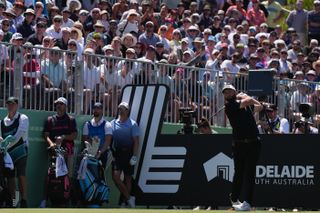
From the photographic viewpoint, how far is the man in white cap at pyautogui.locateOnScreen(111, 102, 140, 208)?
24.5m

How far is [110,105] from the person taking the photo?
25.2 m

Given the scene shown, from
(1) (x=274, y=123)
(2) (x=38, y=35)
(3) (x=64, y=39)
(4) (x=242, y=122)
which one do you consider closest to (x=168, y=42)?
(3) (x=64, y=39)

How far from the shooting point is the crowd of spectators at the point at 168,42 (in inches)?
977

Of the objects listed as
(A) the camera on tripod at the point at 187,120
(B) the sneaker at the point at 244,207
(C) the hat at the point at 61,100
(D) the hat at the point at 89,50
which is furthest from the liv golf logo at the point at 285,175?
(D) the hat at the point at 89,50

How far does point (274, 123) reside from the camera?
26.5 meters

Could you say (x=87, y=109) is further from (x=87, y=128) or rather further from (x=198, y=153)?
(x=198, y=153)

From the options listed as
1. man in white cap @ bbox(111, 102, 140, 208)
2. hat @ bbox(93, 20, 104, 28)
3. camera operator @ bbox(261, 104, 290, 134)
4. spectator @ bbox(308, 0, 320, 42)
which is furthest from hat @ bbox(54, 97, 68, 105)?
spectator @ bbox(308, 0, 320, 42)

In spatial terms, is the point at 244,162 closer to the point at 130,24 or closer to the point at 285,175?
the point at 285,175

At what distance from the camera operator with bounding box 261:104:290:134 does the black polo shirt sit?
14.2 feet

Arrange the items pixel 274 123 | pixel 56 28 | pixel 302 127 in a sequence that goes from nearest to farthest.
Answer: pixel 302 127 → pixel 274 123 → pixel 56 28

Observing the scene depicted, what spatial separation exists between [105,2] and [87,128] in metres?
6.83

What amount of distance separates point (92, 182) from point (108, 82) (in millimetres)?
2245

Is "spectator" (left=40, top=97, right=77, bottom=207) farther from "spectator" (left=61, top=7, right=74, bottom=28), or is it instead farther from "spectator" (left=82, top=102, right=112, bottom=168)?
"spectator" (left=61, top=7, right=74, bottom=28)

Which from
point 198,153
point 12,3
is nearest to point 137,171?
point 198,153
